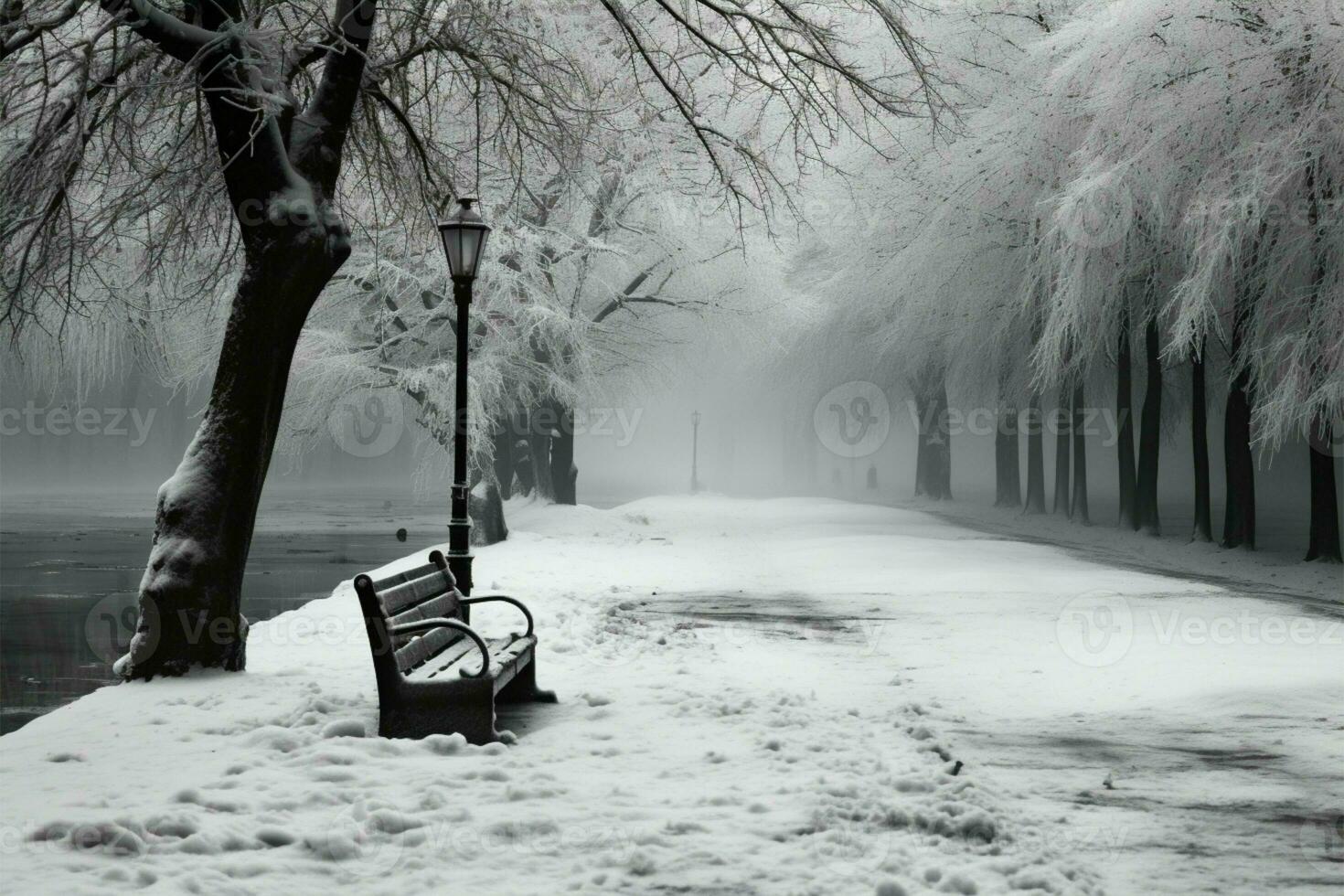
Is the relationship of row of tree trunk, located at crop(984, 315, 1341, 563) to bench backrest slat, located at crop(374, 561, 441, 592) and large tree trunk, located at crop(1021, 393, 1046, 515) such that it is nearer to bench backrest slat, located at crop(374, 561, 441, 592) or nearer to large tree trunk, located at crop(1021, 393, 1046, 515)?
large tree trunk, located at crop(1021, 393, 1046, 515)

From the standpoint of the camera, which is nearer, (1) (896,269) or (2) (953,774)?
(2) (953,774)

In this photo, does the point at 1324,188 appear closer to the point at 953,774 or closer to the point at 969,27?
the point at 969,27

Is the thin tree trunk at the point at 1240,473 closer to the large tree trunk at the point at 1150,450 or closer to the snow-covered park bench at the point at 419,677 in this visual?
the large tree trunk at the point at 1150,450

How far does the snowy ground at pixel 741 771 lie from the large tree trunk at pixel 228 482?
16.9 inches

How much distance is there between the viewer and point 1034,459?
104ft

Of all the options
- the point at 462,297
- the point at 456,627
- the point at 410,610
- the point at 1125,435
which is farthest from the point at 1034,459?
the point at 456,627

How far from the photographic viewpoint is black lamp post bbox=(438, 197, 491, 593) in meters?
11.5

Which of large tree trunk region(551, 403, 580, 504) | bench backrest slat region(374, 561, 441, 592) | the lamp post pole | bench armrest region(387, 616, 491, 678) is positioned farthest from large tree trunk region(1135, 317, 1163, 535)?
bench armrest region(387, 616, 491, 678)

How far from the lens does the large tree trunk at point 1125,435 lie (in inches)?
1011

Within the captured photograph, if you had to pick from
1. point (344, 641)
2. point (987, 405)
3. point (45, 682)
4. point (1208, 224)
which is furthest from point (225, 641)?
point (987, 405)

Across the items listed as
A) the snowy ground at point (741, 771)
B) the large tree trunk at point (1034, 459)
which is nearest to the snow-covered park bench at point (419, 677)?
the snowy ground at point (741, 771)

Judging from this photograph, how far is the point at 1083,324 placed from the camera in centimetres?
2106

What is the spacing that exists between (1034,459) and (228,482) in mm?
25805

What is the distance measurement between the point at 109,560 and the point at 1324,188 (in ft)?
64.5
